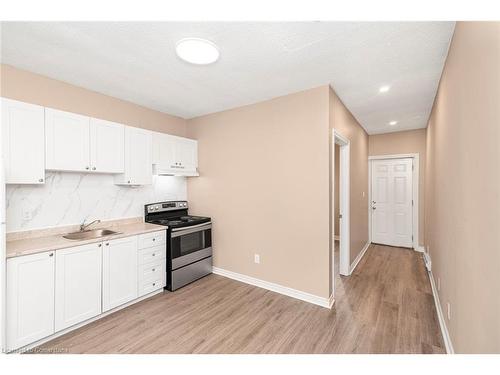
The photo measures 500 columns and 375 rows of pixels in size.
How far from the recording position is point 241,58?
6.72 feet

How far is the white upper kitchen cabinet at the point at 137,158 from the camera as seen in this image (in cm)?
290

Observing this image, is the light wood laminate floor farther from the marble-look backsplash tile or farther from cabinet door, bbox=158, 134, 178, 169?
cabinet door, bbox=158, 134, 178, 169

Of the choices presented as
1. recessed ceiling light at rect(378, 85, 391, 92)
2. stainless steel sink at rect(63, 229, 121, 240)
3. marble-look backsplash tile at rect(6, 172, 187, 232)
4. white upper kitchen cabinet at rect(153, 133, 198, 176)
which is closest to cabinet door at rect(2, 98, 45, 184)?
marble-look backsplash tile at rect(6, 172, 187, 232)

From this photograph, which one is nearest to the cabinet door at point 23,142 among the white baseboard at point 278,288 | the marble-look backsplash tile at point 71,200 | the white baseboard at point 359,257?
the marble-look backsplash tile at point 71,200

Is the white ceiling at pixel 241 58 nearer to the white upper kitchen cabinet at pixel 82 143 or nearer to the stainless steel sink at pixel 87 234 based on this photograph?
the white upper kitchen cabinet at pixel 82 143

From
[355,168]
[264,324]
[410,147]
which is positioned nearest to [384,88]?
[355,168]

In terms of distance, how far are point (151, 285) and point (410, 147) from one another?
215 inches

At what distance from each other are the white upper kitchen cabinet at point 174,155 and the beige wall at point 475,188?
326cm

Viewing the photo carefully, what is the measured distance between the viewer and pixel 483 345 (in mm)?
1074

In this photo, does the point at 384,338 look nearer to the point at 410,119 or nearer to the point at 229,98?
the point at 229,98

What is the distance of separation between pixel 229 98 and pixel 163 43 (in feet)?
4.17

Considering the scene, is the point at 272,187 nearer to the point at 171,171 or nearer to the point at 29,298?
the point at 171,171

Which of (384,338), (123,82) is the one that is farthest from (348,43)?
(384,338)

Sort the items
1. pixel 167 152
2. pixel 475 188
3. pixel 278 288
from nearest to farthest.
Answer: pixel 475 188 < pixel 278 288 < pixel 167 152
